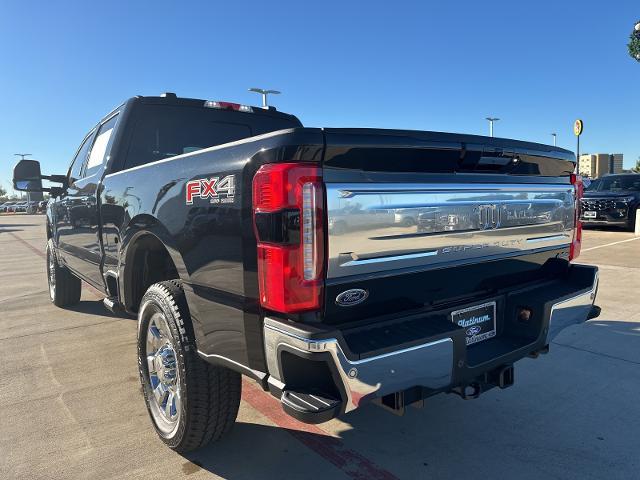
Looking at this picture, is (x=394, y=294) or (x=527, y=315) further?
(x=527, y=315)

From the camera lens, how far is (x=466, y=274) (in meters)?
2.49

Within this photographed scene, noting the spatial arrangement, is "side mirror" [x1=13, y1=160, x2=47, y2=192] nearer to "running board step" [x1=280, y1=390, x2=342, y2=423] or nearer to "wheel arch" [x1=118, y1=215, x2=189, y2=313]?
"wheel arch" [x1=118, y1=215, x2=189, y2=313]

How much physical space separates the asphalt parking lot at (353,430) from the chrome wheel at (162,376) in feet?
0.57

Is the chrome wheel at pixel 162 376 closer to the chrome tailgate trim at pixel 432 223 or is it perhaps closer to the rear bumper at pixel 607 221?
the chrome tailgate trim at pixel 432 223

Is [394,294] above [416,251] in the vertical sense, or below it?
below

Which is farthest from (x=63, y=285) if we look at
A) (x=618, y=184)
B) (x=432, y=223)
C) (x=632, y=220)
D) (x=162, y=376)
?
(x=618, y=184)

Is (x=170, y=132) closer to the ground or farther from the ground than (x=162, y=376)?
farther from the ground

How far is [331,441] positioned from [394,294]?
44.6 inches

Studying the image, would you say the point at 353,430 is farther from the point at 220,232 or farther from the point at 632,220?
the point at 632,220

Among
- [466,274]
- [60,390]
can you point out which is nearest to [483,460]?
[466,274]

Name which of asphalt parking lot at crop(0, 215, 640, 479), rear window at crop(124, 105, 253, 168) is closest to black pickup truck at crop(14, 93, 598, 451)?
asphalt parking lot at crop(0, 215, 640, 479)

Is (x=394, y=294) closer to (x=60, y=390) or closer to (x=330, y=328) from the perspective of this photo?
(x=330, y=328)

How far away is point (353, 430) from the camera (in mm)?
2928

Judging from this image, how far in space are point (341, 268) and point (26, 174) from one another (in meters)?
4.31
